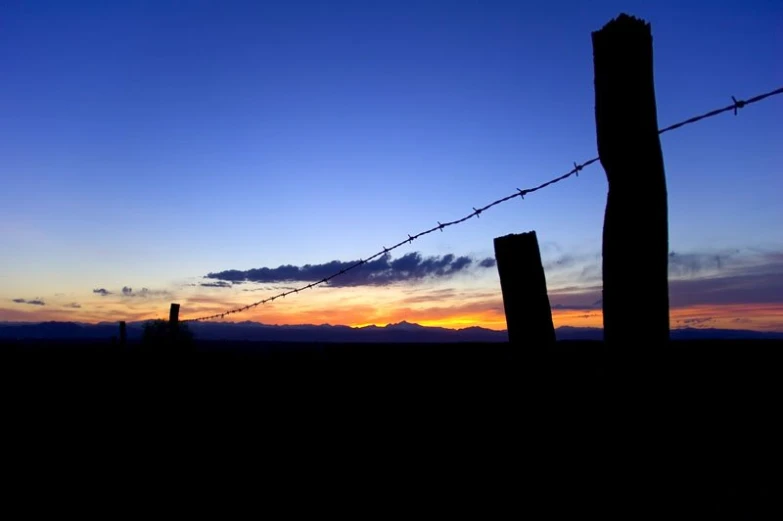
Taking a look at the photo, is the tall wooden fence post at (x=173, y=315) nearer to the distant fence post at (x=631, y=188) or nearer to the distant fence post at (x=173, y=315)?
the distant fence post at (x=173, y=315)

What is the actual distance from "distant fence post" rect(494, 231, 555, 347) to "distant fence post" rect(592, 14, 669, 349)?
1.90ft

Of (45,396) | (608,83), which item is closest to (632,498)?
(608,83)

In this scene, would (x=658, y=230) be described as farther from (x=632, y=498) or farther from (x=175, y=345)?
(x=175, y=345)

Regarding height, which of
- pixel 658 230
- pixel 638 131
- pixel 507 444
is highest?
pixel 638 131

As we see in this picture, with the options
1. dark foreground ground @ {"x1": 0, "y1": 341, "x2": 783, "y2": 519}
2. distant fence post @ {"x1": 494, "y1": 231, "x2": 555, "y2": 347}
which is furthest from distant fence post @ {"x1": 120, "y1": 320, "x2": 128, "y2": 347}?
distant fence post @ {"x1": 494, "y1": 231, "x2": 555, "y2": 347}

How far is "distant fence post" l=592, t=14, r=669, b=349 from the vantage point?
265 cm

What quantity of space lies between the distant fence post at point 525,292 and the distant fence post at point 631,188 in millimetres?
578

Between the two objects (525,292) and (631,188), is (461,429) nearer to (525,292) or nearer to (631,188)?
(525,292)

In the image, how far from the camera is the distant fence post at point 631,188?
2.65m

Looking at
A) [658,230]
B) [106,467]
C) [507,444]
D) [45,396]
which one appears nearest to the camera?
[658,230]

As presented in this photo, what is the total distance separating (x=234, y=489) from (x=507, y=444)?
204 cm

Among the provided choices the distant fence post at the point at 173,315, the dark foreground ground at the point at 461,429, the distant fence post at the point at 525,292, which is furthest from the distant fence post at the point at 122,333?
the distant fence post at the point at 525,292

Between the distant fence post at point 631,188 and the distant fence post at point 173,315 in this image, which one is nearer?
the distant fence post at point 631,188

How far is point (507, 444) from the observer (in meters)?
3.89
